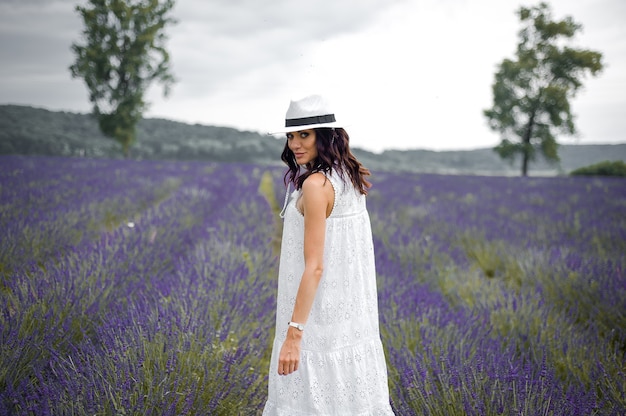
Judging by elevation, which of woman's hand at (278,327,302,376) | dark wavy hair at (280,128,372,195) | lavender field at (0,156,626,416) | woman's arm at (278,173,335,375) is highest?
dark wavy hair at (280,128,372,195)

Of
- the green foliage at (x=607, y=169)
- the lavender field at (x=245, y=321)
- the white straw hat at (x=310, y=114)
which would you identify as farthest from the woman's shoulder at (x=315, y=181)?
Result: the green foliage at (x=607, y=169)

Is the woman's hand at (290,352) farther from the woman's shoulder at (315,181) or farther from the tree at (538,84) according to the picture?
the tree at (538,84)

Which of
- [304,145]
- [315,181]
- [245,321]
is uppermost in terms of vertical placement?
[304,145]

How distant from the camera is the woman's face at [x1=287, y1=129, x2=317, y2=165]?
1387mm

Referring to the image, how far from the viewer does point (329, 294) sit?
141cm

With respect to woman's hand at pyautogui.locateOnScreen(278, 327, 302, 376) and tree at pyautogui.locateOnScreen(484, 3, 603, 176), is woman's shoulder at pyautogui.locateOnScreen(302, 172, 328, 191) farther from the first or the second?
tree at pyautogui.locateOnScreen(484, 3, 603, 176)

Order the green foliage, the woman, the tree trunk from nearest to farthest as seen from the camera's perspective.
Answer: the woman < the green foliage < the tree trunk

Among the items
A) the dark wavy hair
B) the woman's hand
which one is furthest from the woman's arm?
the dark wavy hair

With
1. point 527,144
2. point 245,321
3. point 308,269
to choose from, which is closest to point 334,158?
point 308,269

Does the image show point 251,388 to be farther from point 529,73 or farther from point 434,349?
point 529,73

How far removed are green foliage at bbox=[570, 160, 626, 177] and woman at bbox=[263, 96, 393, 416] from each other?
27388 mm

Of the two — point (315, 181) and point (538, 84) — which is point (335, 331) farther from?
point (538, 84)

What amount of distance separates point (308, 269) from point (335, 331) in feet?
0.90

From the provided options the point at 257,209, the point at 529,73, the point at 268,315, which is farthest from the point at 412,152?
the point at 268,315
